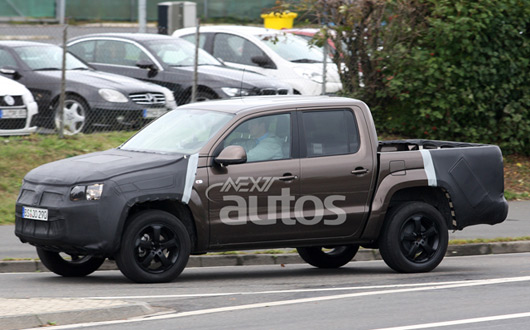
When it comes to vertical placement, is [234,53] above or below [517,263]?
above

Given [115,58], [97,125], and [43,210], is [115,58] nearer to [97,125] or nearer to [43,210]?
[97,125]

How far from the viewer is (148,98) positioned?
17.7 metres

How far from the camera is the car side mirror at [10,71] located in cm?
1743

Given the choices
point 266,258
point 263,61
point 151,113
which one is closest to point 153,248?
point 266,258

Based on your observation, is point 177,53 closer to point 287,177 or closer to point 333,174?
point 333,174

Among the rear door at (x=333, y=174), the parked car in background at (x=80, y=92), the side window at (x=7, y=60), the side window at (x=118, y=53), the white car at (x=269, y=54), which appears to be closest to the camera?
the rear door at (x=333, y=174)

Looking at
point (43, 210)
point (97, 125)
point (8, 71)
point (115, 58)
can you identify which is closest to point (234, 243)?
point (43, 210)

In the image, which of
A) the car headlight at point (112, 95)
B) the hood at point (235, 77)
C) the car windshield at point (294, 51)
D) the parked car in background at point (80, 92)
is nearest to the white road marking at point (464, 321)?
the parked car in background at point (80, 92)

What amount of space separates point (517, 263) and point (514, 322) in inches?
147

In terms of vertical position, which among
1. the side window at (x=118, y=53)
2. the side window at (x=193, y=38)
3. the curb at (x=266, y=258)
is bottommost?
the curb at (x=266, y=258)

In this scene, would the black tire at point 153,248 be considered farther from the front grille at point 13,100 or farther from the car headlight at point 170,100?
the car headlight at point 170,100

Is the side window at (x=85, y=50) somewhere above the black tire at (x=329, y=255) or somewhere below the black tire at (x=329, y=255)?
above

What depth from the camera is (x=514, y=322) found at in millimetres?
7785

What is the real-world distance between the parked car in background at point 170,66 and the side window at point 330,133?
819 centimetres
